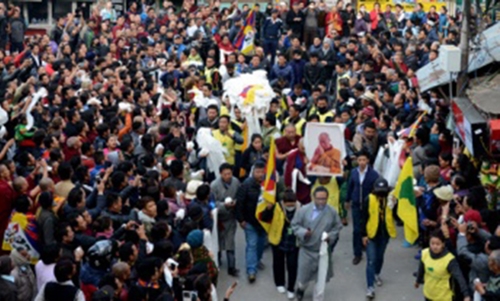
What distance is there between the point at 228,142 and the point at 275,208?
2.83 meters

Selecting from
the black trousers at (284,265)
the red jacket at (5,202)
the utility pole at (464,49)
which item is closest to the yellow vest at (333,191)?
the black trousers at (284,265)

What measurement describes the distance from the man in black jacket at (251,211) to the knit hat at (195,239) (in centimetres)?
182

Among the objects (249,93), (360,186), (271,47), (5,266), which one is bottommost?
(271,47)

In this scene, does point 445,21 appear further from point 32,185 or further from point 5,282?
point 5,282

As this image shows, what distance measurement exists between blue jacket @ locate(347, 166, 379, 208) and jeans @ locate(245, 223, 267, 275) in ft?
4.22

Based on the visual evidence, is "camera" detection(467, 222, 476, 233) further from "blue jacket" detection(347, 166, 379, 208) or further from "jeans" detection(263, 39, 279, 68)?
"jeans" detection(263, 39, 279, 68)

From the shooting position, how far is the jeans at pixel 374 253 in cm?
1079

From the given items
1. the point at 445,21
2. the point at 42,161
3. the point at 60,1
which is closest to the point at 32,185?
the point at 42,161

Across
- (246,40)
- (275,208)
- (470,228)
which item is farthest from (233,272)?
(246,40)

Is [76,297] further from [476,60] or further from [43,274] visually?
[476,60]

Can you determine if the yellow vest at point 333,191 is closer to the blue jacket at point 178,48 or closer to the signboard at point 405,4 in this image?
the blue jacket at point 178,48

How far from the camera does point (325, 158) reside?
11891 mm

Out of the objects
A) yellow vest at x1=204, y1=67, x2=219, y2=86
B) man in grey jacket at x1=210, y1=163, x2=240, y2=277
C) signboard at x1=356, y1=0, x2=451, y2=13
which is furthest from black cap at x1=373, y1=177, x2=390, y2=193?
A: signboard at x1=356, y1=0, x2=451, y2=13

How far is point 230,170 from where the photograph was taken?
1136 centimetres
